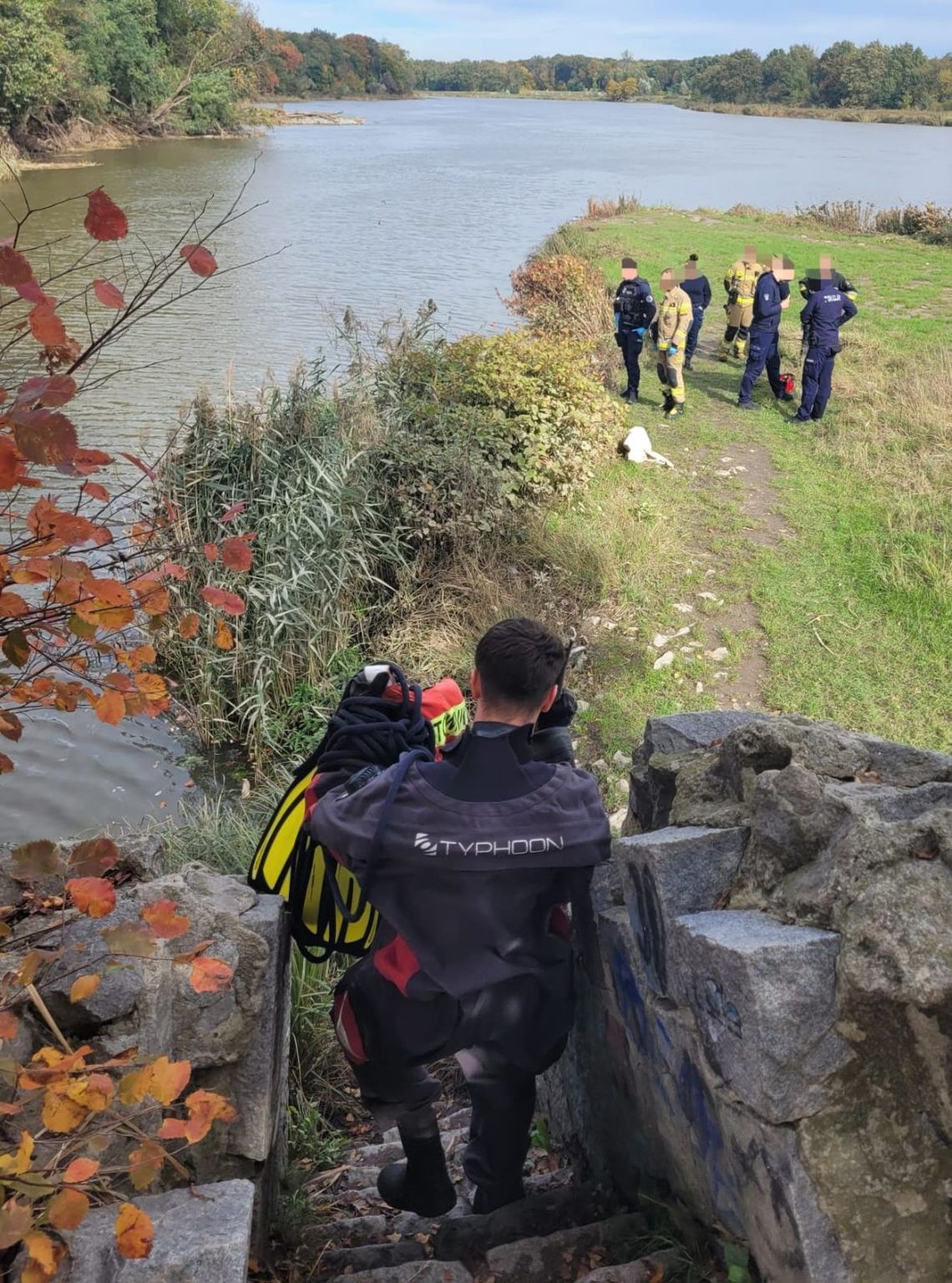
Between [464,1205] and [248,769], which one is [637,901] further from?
[248,769]

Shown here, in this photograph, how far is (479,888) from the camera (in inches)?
103

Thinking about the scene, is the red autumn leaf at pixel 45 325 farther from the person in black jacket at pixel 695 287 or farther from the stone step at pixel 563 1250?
the person in black jacket at pixel 695 287

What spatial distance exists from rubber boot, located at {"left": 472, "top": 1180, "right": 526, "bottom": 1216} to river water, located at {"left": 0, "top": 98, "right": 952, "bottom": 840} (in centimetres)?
382

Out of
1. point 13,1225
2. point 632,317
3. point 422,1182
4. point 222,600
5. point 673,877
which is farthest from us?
point 632,317

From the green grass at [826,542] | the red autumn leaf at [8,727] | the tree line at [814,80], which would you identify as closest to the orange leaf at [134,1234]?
the red autumn leaf at [8,727]

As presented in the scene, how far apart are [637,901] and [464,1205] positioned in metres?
1.54

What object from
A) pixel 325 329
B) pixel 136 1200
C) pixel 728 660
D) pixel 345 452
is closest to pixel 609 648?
pixel 728 660

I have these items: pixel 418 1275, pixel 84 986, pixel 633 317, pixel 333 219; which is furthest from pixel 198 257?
pixel 333 219

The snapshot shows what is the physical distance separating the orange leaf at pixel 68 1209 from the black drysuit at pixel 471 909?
3.19 ft

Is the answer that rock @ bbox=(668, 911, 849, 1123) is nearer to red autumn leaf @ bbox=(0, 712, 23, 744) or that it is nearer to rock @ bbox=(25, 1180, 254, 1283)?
rock @ bbox=(25, 1180, 254, 1283)

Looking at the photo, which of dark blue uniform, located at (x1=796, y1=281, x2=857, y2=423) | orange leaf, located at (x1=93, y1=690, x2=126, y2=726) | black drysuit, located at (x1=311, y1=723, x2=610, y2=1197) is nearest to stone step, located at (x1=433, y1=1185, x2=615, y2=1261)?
black drysuit, located at (x1=311, y1=723, x2=610, y2=1197)

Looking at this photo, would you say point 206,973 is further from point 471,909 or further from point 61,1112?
point 471,909

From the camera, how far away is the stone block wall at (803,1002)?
198 centimetres

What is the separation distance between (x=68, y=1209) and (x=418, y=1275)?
1.18 m
